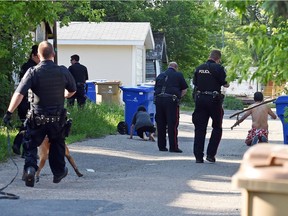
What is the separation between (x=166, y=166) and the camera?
14.4 metres

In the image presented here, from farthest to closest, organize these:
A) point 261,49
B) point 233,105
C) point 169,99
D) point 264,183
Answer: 1. point 233,105
2. point 169,99
3. point 261,49
4. point 264,183

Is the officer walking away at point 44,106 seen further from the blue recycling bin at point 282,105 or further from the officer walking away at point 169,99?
the officer walking away at point 169,99

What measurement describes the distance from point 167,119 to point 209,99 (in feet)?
9.31

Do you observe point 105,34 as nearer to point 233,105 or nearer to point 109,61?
point 109,61

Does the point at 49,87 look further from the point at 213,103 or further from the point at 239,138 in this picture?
the point at 239,138

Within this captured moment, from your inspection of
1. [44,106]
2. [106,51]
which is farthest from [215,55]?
[106,51]

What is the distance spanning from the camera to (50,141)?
38.1 ft

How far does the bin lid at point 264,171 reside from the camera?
4387 millimetres

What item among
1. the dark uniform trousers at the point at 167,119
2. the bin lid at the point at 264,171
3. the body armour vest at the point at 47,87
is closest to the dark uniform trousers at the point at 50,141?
the body armour vest at the point at 47,87

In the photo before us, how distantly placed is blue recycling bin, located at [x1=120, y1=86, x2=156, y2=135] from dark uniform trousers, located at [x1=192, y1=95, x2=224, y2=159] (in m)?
5.91

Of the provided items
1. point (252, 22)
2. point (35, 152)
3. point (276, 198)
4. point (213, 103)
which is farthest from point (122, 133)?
point (276, 198)

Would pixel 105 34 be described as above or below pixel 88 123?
above

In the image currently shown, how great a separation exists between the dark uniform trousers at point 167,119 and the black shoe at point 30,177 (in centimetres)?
655

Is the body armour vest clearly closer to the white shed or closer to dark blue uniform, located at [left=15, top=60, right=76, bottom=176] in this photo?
dark blue uniform, located at [left=15, top=60, right=76, bottom=176]
